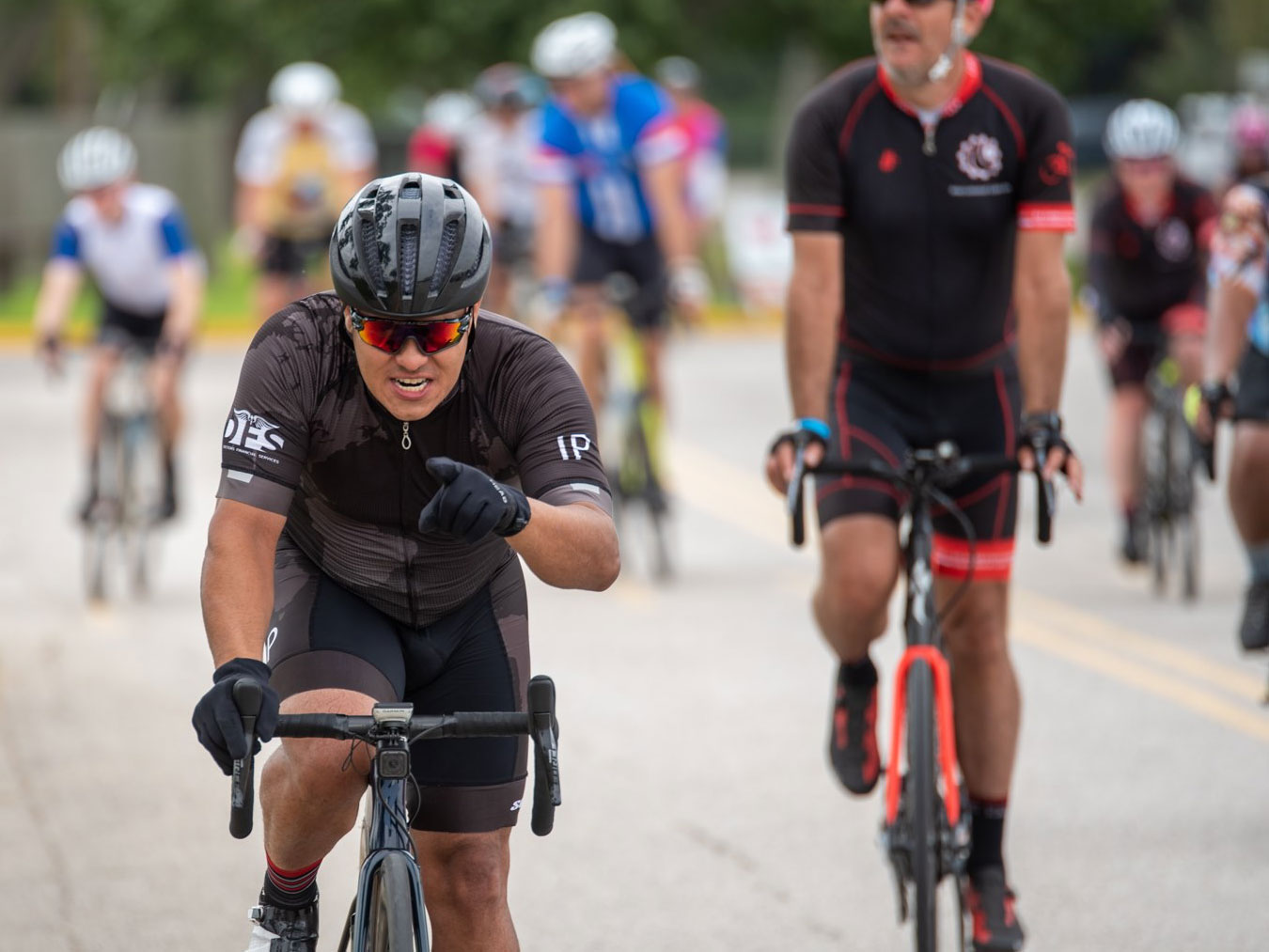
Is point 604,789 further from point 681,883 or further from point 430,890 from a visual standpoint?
point 430,890

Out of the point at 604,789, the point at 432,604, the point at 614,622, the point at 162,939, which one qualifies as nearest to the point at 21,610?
the point at 614,622

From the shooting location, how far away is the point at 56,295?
1196cm

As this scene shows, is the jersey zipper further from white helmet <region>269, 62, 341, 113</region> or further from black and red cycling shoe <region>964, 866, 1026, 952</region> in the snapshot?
white helmet <region>269, 62, 341, 113</region>

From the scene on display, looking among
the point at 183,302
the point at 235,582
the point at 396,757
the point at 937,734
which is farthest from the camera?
the point at 183,302

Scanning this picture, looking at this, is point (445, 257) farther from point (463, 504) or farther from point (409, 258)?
point (463, 504)

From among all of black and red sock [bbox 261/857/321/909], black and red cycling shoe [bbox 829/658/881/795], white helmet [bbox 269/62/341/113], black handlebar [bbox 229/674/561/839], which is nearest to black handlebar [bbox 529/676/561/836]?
black handlebar [bbox 229/674/561/839]

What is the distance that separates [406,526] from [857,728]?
197 centimetres

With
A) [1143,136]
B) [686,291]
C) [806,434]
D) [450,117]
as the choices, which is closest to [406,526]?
[806,434]

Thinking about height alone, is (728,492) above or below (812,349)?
below

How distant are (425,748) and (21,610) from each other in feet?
23.3

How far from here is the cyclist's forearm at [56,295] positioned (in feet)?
38.3

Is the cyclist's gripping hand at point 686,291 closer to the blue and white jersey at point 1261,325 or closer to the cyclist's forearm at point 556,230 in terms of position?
the cyclist's forearm at point 556,230

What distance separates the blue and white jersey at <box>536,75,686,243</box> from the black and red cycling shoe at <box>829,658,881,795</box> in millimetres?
6024

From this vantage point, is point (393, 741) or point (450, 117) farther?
→ point (450, 117)
